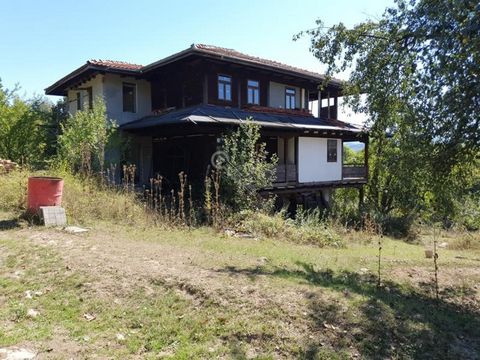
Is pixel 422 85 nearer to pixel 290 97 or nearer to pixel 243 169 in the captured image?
pixel 243 169

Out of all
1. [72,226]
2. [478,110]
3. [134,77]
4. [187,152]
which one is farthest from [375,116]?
[134,77]

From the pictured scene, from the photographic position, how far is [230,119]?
15.1 m

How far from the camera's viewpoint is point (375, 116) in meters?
10.5

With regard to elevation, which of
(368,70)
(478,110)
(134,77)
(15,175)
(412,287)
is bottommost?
(412,287)

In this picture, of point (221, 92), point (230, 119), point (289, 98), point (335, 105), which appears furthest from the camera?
point (335, 105)

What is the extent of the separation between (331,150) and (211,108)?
23.6 ft

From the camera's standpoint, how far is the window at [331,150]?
2047 centimetres

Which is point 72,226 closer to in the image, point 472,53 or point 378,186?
point 472,53

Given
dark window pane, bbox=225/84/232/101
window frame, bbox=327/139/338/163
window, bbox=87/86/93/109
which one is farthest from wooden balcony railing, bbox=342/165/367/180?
window, bbox=87/86/93/109

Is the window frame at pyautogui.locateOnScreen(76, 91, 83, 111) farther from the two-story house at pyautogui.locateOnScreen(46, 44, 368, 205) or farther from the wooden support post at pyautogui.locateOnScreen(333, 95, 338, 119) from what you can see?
the wooden support post at pyautogui.locateOnScreen(333, 95, 338, 119)

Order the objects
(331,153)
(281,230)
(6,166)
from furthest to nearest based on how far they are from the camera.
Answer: (331,153), (6,166), (281,230)

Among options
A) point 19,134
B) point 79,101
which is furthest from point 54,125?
point 19,134

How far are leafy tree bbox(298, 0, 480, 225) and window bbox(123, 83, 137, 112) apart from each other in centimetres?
1131

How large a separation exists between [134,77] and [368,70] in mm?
13034
